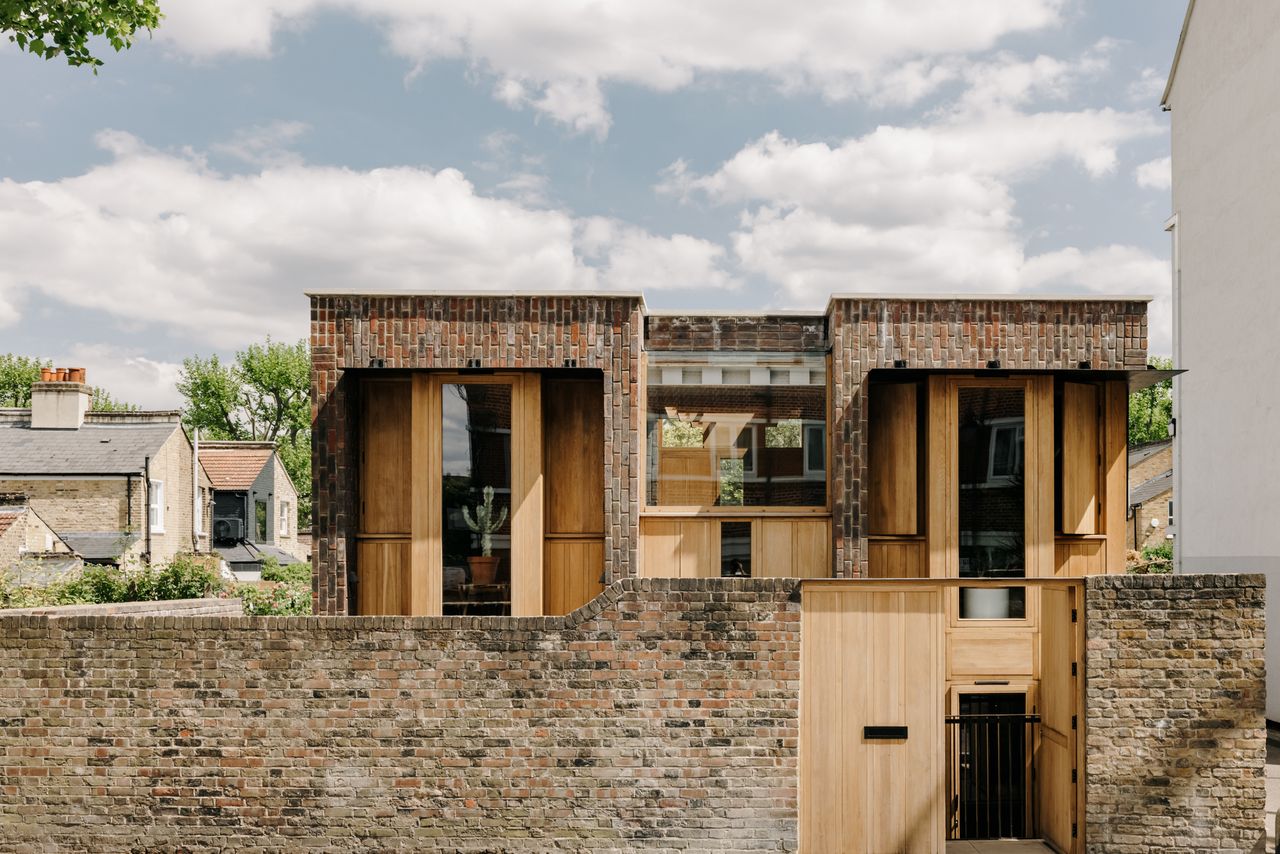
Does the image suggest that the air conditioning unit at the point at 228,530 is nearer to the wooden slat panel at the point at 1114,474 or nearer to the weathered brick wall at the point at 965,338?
the weathered brick wall at the point at 965,338

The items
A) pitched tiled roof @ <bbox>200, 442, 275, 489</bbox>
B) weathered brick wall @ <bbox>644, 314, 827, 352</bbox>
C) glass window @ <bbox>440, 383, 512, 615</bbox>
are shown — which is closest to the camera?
glass window @ <bbox>440, 383, 512, 615</bbox>

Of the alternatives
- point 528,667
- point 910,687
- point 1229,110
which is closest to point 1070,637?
point 910,687

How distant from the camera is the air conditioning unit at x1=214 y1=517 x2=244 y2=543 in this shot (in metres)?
37.9

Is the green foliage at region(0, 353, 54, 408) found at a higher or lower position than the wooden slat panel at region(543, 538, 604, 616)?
higher

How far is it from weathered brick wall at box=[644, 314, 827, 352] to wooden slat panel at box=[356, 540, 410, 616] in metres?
3.87

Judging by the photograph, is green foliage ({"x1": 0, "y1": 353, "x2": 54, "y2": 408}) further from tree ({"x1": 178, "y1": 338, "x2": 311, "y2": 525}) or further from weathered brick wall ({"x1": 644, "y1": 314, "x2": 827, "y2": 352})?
weathered brick wall ({"x1": 644, "y1": 314, "x2": 827, "y2": 352})

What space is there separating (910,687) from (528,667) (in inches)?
134

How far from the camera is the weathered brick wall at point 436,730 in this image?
7.58m

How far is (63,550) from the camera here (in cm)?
2512

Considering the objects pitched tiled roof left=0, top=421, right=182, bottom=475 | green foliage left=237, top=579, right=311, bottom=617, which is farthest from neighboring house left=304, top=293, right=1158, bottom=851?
pitched tiled roof left=0, top=421, right=182, bottom=475

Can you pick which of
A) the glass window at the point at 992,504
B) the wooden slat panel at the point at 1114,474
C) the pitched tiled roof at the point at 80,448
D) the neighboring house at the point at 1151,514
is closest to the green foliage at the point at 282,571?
the pitched tiled roof at the point at 80,448

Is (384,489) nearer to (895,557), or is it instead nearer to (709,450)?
(709,450)

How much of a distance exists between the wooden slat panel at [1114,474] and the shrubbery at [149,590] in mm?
13136

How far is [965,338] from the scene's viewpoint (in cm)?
1038
